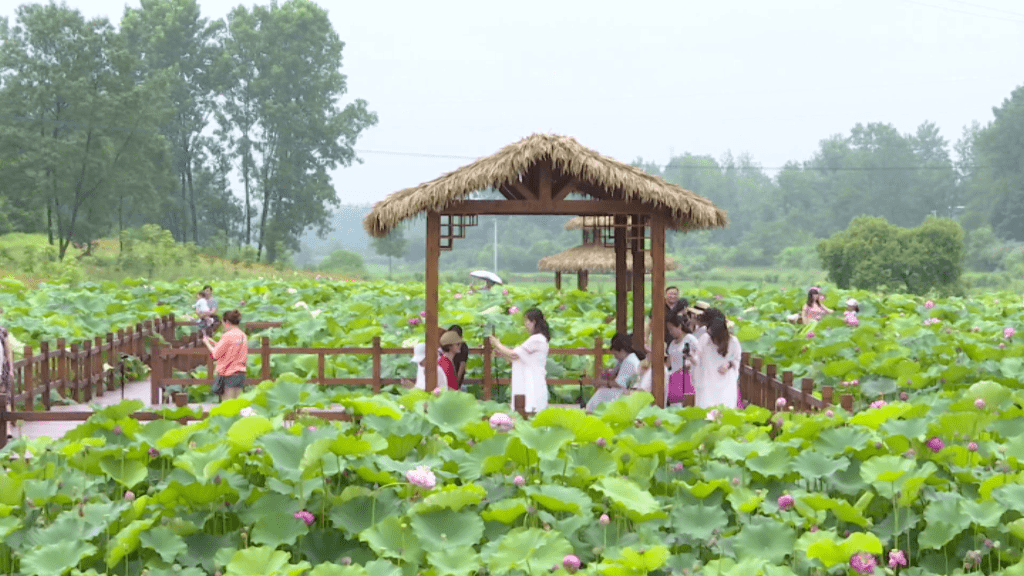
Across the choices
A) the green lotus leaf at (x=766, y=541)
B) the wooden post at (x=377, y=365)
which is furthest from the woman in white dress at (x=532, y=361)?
the green lotus leaf at (x=766, y=541)

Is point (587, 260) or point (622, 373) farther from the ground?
point (587, 260)

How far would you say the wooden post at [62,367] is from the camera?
10.9m

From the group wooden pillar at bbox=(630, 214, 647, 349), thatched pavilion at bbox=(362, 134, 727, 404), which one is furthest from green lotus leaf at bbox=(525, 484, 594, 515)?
wooden pillar at bbox=(630, 214, 647, 349)

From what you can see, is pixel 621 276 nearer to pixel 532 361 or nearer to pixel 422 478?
pixel 532 361

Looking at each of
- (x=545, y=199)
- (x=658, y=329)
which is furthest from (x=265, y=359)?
(x=658, y=329)

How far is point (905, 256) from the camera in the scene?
3406 centimetres

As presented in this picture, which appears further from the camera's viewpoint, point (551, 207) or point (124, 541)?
point (551, 207)

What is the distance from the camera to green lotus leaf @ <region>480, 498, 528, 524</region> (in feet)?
14.9

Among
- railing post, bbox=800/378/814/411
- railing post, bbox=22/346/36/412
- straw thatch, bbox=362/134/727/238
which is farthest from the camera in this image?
railing post, bbox=22/346/36/412

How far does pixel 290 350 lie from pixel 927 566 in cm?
648

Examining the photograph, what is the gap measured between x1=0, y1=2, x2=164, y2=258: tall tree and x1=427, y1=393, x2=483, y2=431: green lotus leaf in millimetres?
34153

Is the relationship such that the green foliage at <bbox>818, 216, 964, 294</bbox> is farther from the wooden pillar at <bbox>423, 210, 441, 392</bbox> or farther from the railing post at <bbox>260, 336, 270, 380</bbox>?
the wooden pillar at <bbox>423, 210, 441, 392</bbox>

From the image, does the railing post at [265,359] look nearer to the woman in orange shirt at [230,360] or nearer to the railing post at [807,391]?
the woman in orange shirt at [230,360]

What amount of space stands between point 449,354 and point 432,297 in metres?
0.62
